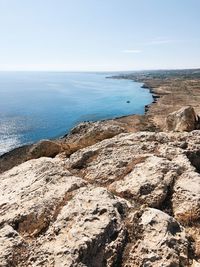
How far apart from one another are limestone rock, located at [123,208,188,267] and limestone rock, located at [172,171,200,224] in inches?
47.2

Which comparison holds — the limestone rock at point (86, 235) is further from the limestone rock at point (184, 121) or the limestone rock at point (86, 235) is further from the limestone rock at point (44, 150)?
the limestone rock at point (184, 121)

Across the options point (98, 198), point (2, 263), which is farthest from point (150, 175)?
point (2, 263)

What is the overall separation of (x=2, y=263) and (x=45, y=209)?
3259 mm

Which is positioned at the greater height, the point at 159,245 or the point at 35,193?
the point at 35,193

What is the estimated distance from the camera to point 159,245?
11.0 meters

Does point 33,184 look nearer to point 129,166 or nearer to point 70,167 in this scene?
point 70,167

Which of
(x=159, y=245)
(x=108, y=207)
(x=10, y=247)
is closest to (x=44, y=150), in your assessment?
(x=108, y=207)

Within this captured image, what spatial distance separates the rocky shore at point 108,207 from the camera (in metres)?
10.8

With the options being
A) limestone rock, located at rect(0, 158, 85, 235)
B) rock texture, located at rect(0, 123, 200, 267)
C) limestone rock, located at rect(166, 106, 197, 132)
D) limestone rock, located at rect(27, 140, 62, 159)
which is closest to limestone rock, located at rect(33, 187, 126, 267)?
rock texture, located at rect(0, 123, 200, 267)

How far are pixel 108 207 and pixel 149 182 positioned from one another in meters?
3.30

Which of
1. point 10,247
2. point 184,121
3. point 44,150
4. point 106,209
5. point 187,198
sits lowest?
point 44,150

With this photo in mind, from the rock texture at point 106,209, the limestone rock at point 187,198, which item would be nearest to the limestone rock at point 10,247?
the rock texture at point 106,209

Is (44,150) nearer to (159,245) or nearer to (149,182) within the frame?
(149,182)

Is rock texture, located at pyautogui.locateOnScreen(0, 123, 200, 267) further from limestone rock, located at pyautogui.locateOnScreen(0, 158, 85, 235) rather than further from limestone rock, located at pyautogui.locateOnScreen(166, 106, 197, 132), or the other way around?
limestone rock, located at pyautogui.locateOnScreen(166, 106, 197, 132)
